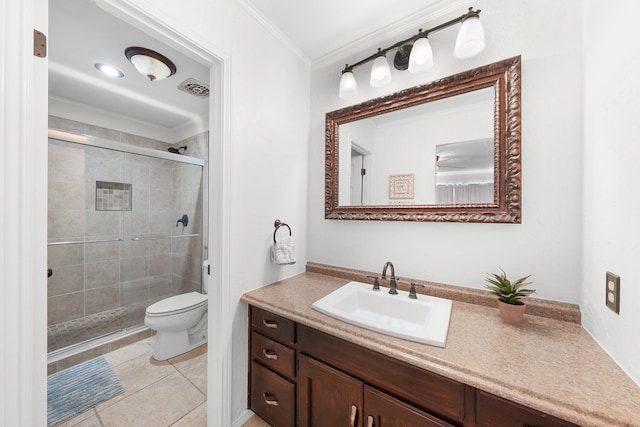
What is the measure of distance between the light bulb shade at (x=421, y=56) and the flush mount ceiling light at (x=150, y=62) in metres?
1.70

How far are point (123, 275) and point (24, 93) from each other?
2425mm

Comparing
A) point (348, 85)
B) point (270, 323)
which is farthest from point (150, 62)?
point (270, 323)

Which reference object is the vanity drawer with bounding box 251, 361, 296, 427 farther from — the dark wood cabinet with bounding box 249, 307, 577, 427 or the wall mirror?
the wall mirror

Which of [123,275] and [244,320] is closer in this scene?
[244,320]

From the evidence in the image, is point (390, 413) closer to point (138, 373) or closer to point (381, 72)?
point (381, 72)

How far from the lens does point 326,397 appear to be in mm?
996

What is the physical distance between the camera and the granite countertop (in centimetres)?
56

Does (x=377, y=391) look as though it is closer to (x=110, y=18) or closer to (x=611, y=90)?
(x=611, y=90)

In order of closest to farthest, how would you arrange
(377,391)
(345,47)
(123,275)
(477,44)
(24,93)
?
(24,93), (377,391), (477,44), (345,47), (123,275)

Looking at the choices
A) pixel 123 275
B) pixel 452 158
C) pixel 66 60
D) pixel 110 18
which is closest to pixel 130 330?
pixel 123 275

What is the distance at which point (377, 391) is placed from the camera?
2.81 feet

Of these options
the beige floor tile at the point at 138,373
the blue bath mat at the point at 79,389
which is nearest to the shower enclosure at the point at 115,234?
the blue bath mat at the point at 79,389

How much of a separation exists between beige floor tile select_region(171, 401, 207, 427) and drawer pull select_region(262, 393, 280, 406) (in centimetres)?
48

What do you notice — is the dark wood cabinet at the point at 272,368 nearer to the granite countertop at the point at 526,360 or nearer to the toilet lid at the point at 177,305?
the granite countertop at the point at 526,360
